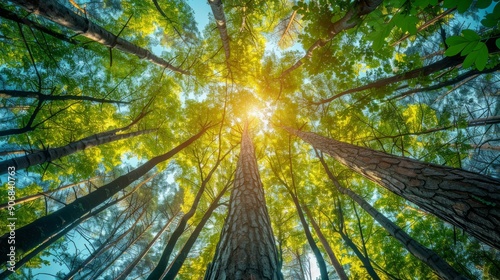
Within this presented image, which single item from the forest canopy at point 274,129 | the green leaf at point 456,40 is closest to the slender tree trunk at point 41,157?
the forest canopy at point 274,129

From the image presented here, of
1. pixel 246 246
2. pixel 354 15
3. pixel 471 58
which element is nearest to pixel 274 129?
pixel 354 15

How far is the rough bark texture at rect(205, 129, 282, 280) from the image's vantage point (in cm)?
156

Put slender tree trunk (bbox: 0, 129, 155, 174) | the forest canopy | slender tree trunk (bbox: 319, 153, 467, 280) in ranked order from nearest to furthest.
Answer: the forest canopy, slender tree trunk (bbox: 319, 153, 467, 280), slender tree trunk (bbox: 0, 129, 155, 174)

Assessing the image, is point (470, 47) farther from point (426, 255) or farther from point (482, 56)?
point (426, 255)

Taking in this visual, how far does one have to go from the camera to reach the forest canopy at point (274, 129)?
210 cm

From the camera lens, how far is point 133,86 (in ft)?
29.2

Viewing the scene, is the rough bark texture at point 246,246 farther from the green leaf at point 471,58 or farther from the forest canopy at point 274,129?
the green leaf at point 471,58

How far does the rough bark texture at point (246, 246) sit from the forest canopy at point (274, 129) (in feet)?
0.06

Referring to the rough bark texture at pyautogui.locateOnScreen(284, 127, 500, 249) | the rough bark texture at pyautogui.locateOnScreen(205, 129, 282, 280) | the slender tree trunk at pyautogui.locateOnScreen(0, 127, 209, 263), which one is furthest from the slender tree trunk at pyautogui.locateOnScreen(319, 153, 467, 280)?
the slender tree trunk at pyautogui.locateOnScreen(0, 127, 209, 263)

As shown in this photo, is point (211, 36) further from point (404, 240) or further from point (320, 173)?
point (404, 240)

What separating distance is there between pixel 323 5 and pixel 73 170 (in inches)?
448

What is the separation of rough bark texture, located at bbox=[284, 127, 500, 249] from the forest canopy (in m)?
0.01

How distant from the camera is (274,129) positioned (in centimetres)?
870

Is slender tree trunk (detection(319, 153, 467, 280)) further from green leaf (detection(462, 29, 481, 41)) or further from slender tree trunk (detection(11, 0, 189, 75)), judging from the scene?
slender tree trunk (detection(11, 0, 189, 75))
